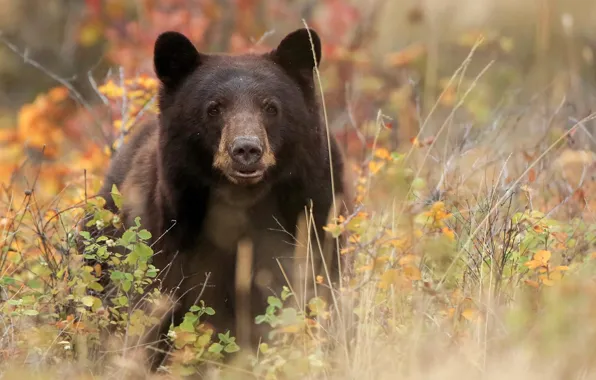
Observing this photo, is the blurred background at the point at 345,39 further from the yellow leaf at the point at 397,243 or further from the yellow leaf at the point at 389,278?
the yellow leaf at the point at 389,278

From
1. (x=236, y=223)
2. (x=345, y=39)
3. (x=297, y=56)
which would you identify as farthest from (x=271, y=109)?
(x=345, y=39)

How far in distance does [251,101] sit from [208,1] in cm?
675

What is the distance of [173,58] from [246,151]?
0.80 meters

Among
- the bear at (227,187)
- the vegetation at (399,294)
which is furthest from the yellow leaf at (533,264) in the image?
the bear at (227,187)

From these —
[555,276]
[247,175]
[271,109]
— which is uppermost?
[271,109]

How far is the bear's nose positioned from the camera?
4.69 meters

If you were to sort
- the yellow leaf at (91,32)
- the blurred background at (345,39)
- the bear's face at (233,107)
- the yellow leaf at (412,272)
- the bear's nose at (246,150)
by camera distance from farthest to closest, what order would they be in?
the yellow leaf at (91,32), the blurred background at (345,39), the bear's face at (233,107), the bear's nose at (246,150), the yellow leaf at (412,272)

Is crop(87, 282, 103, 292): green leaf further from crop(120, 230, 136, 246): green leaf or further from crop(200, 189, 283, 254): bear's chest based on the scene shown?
crop(200, 189, 283, 254): bear's chest

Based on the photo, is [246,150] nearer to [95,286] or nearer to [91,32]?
[95,286]

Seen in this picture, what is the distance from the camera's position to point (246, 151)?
468cm

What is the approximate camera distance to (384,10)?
498 inches

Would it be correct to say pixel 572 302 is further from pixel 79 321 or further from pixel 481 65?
pixel 481 65

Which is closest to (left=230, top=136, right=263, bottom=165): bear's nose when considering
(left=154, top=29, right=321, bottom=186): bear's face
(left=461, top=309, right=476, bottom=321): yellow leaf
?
(left=154, top=29, right=321, bottom=186): bear's face

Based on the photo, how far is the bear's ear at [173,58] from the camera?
16.9 feet
